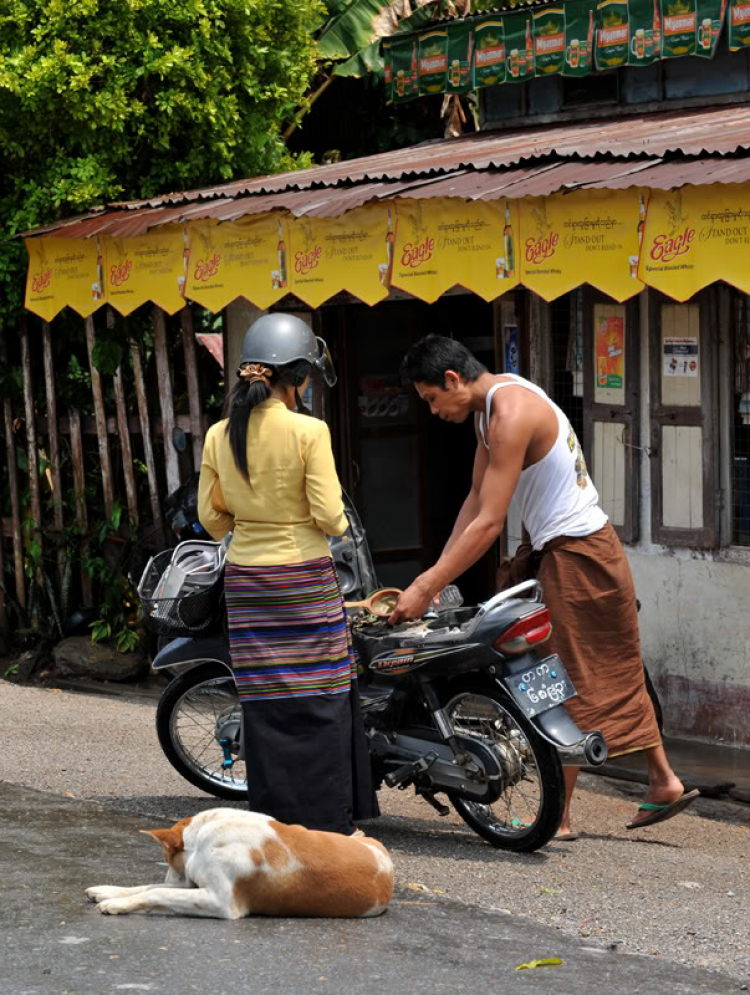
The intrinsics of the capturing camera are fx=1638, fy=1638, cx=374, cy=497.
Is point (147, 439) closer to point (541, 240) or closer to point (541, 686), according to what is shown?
point (541, 240)

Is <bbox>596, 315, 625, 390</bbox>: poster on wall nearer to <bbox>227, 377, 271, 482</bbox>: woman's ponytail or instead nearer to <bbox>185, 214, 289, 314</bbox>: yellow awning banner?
<bbox>185, 214, 289, 314</bbox>: yellow awning banner

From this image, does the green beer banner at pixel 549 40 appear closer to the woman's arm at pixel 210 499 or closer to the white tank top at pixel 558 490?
the white tank top at pixel 558 490

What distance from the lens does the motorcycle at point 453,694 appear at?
5688mm

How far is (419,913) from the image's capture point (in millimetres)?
4988

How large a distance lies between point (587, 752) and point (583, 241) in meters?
2.41

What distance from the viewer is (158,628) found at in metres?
6.15

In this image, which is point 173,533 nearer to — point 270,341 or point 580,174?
point 580,174

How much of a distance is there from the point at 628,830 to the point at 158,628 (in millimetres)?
1970

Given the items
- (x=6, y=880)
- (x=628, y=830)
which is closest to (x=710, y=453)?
(x=628, y=830)

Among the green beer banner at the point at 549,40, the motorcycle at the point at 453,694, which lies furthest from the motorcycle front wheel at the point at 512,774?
the green beer banner at the point at 549,40

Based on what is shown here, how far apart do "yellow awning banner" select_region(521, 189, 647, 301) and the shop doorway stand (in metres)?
2.59

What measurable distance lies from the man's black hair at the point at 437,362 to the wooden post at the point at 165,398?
3994 mm

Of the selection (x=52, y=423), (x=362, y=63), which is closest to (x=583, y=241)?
(x=52, y=423)

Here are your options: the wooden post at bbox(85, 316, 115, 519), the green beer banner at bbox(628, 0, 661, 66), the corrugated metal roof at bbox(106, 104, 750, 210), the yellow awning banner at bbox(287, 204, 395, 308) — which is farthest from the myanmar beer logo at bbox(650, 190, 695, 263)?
the wooden post at bbox(85, 316, 115, 519)
